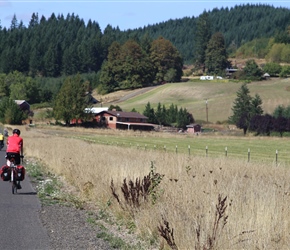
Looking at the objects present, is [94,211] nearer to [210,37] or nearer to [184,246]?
[184,246]

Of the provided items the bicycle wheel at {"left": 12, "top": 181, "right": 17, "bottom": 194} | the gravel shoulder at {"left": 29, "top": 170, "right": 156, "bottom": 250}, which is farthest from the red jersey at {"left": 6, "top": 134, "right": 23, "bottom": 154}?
the gravel shoulder at {"left": 29, "top": 170, "right": 156, "bottom": 250}

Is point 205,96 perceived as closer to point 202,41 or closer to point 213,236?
point 202,41

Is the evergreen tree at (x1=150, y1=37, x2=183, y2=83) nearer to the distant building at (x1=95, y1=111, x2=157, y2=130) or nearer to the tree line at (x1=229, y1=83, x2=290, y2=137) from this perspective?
the tree line at (x1=229, y1=83, x2=290, y2=137)

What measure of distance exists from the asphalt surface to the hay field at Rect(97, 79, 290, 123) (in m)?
84.9

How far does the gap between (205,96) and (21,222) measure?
114m

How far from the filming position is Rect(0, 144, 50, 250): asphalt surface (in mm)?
9875

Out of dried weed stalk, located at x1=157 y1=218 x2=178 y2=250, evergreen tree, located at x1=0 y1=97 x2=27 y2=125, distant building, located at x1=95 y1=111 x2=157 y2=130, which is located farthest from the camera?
distant building, located at x1=95 y1=111 x2=157 y2=130

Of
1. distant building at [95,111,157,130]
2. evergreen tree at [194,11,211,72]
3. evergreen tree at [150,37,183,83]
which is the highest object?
evergreen tree at [194,11,211,72]

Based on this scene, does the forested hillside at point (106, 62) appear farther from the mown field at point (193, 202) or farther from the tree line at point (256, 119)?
the mown field at point (193, 202)

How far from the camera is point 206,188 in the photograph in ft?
38.3

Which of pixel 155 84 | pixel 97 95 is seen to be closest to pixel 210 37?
pixel 155 84

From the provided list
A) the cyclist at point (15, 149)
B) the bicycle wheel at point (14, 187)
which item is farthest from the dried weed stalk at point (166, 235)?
the cyclist at point (15, 149)

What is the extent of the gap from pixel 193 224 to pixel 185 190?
267 cm

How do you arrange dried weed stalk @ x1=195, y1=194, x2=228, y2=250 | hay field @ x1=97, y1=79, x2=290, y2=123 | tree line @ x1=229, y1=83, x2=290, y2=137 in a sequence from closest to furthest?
dried weed stalk @ x1=195, y1=194, x2=228, y2=250 → tree line @ x1=229, y1=83, x2=290, y2=137 → hay field @ x1=97, y1=79, x2=290, y2=123
